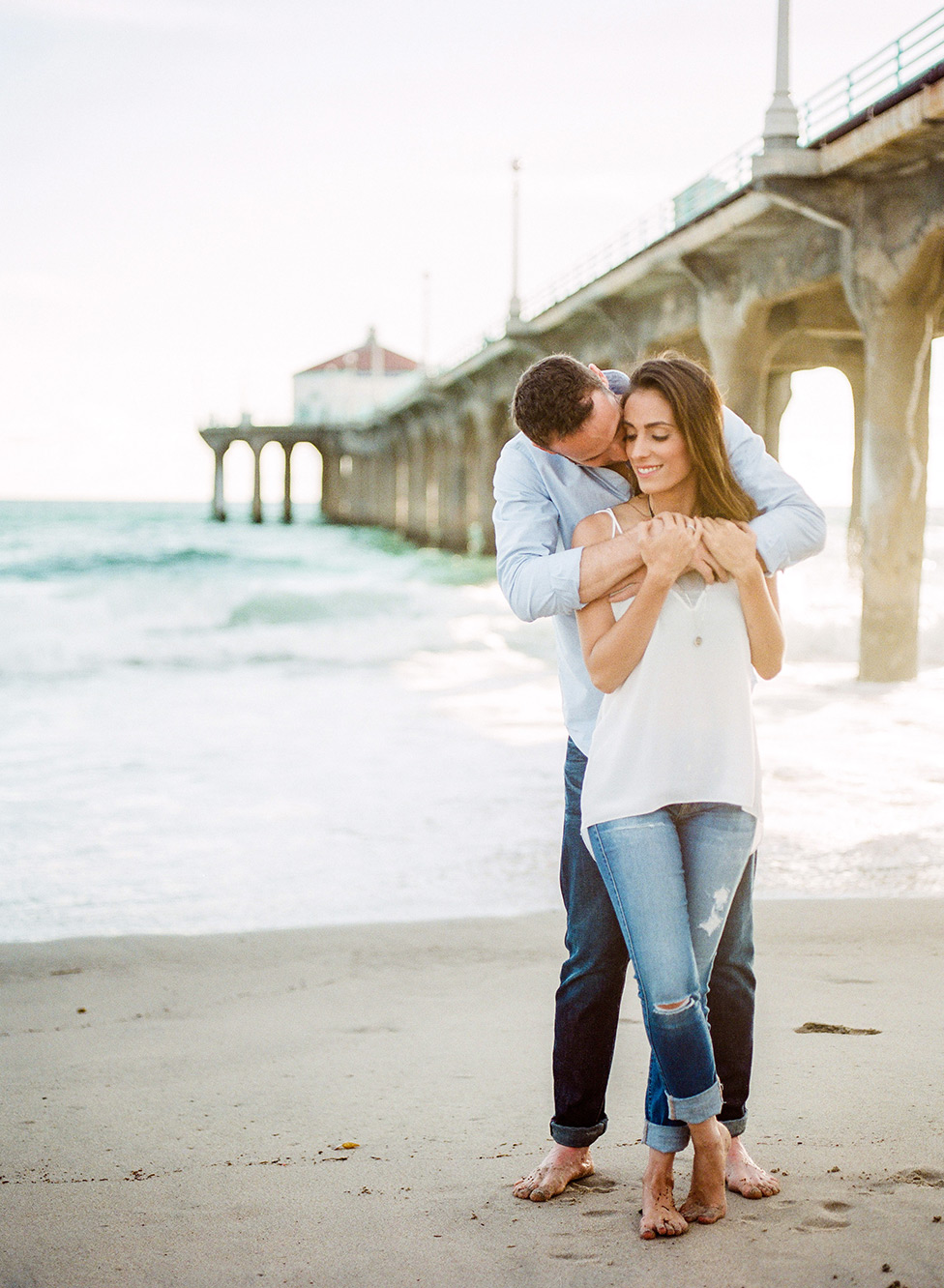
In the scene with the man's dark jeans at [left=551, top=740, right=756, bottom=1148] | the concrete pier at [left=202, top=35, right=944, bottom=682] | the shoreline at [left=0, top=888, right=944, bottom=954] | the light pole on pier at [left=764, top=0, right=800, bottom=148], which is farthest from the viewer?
the light pole on pier at [left=764, top=0, right=800, bottom=148]

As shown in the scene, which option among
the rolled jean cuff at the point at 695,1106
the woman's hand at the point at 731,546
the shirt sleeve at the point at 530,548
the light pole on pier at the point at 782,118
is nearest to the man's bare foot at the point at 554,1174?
the rolled jean cuff at the point at 695,1106

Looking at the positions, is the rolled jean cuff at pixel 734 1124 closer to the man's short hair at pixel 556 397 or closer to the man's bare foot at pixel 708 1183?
the man's bare foot at pixel 708 1183

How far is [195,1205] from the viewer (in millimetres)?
2412

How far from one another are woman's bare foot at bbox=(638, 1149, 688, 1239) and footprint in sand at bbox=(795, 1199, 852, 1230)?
8.8 inches

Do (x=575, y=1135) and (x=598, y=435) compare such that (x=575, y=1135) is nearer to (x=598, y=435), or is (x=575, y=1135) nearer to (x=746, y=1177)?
(x=746, y=1177)

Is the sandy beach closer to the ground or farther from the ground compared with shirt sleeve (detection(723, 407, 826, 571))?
closer to the ground

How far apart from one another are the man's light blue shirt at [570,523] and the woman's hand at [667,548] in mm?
133

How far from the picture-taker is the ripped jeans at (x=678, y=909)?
210 centimetres

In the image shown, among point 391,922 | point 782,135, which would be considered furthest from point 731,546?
point 782,135

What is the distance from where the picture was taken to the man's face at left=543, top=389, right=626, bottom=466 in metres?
2.21

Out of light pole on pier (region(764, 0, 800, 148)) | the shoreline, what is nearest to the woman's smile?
the shoreline

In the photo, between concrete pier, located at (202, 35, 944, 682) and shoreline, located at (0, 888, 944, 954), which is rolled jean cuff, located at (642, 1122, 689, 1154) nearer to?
shoreline, located at (0, 888, 944, 954)

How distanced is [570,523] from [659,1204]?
1300 millimetres

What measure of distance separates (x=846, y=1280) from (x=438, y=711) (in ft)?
31.9
